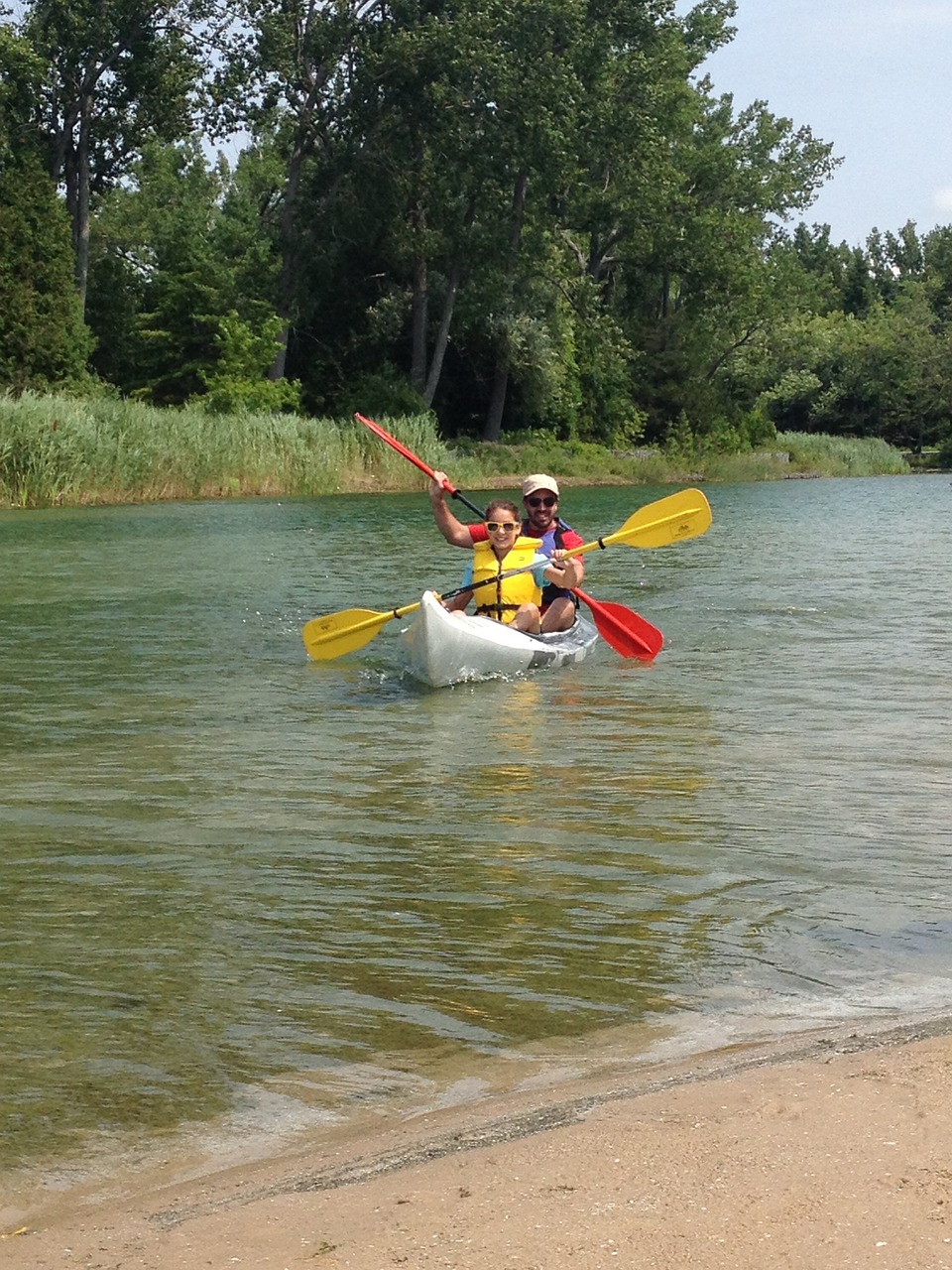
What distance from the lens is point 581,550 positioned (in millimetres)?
10969

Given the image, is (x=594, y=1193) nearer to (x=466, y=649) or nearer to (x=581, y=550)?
(x=466, y=649)

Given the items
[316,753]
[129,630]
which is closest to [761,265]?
[129,630]

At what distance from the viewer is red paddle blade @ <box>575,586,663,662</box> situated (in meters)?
11.6

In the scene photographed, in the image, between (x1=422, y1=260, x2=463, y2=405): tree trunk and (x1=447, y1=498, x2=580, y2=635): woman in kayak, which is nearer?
(x1=447, y1=498, x2=580, y2=635): woman in kayak

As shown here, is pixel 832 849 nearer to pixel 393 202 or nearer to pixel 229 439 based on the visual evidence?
pixel 229 439

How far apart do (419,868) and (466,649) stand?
4.68 meters

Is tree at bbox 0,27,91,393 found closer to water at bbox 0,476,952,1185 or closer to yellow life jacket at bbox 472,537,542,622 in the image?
water at bbox 0,476,952,1185

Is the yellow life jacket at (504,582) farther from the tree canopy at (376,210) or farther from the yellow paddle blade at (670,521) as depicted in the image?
the tree canopy at (376,210)

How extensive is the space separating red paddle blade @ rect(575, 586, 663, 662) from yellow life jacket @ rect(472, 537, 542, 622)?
0.53 m

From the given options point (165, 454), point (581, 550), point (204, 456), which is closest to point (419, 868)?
point (581, 550)

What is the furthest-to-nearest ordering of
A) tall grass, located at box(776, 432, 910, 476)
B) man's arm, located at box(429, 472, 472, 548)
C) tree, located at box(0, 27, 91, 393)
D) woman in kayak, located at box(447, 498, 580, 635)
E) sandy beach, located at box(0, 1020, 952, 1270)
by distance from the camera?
tall grass, located at box(776, 432, 910, 476), tree, located at box(0, 27, 91, 393), man's arm, located at box(429, 472, 472, 548), woman in kayak, located at box(447, 498, 580, 635), sandy beach, located at box(0, 1020, 952, 1270)

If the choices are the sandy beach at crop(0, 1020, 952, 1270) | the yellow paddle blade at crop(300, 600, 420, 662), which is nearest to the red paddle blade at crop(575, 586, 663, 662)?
the yellow paddle blade at crop(300, 600, 420, 662)

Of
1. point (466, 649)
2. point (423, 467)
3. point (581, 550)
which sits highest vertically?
point (423, 467)

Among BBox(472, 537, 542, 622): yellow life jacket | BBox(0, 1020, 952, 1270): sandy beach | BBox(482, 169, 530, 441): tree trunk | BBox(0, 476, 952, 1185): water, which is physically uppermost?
BBox(482, 169, 530, 441): tree trunk
